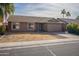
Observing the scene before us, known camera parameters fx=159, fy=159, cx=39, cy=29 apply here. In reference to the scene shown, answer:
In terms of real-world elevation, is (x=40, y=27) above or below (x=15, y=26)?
below

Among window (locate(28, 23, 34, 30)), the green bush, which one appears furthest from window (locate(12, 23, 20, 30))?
the green bush

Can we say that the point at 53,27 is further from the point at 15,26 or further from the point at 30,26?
the point at 15,26

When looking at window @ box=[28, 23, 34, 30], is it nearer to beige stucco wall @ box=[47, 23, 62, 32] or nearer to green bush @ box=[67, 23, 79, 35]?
beige stucco wall @ box=[47, 23, 62, 32]

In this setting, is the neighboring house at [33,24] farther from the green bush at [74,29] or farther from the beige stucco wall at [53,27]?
the green bush at [74,29]

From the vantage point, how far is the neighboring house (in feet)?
76.8

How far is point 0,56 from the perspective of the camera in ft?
28.8

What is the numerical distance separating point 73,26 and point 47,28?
14.5ft

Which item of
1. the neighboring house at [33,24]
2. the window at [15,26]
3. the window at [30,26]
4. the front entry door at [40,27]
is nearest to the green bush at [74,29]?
the neighboring house at [33,24]

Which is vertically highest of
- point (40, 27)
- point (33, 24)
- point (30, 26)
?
point (33, 24)

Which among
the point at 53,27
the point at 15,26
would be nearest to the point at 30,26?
the point at 15,26

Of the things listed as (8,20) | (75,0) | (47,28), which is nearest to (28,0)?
(75,0)

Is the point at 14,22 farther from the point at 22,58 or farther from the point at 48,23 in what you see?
the point at 22,58

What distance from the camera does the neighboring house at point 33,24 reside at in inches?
922

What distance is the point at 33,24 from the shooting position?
→ 24406 mm
